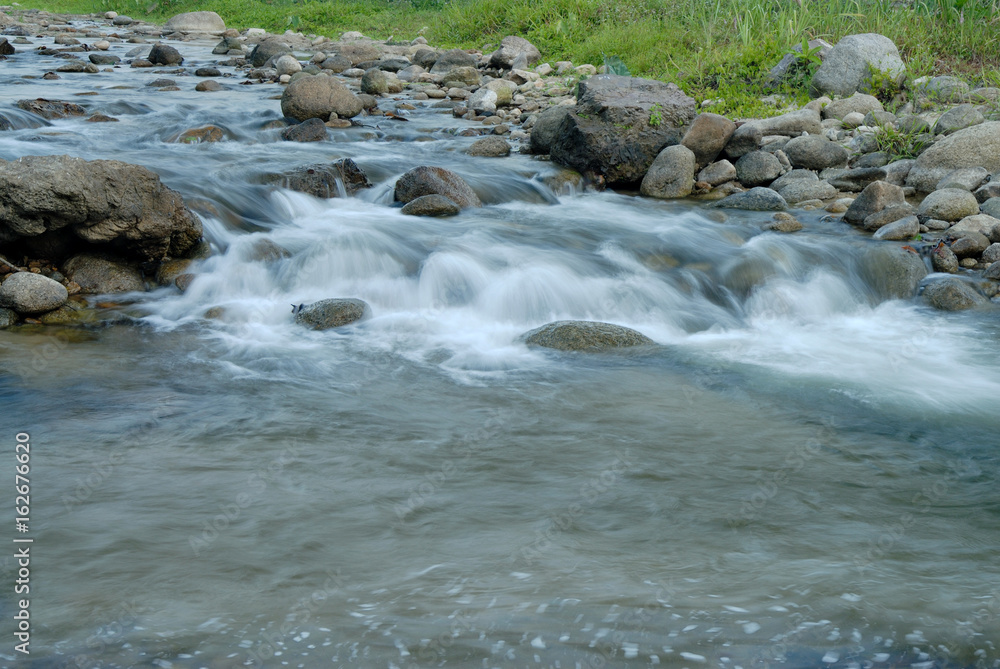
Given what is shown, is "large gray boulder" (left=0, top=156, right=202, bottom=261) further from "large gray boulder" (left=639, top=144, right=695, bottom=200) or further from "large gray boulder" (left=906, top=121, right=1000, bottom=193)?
"large gray boulder" (left=906, top=121, right=1000, bottom=193)

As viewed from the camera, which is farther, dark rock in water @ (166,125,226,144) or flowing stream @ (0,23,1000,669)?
dark rock in water @ (166,125,226,144)

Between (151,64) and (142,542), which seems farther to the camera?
(151,64)

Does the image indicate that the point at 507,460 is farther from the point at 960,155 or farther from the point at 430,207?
the point at 960,155

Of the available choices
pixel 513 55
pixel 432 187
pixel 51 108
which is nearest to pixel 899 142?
pixel 432 187

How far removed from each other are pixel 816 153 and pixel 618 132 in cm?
222

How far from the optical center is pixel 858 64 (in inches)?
429

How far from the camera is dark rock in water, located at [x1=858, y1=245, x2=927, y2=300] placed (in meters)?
6.68

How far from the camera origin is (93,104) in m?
11.7

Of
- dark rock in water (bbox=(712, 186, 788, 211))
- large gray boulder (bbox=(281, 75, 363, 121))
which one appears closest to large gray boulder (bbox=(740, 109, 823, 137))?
dark rock in water (bbox=(712, 186, 788, 211))

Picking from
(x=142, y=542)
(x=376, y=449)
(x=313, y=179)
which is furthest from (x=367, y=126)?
(x=142, y=542)

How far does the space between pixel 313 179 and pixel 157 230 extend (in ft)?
7.95

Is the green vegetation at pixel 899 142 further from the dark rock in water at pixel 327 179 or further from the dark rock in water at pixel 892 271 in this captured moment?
the dark rock in water at pixel 327 179

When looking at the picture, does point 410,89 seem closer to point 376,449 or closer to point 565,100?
point 565,100

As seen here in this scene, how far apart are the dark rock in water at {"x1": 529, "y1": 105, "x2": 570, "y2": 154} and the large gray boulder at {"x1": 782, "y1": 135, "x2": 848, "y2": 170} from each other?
2.71 m
